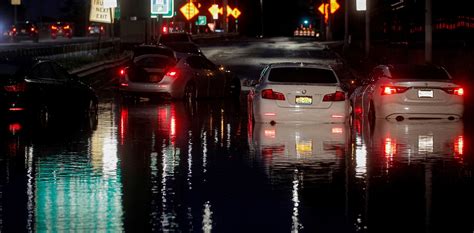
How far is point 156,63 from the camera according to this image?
102ft

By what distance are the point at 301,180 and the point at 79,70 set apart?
3300cm

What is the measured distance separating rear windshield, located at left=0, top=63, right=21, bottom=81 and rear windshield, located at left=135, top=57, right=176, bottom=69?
7.45 meters

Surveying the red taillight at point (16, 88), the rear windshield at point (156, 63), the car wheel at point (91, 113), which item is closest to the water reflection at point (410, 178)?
the car wheel at point (91, 113)

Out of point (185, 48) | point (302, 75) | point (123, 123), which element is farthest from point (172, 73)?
point (185, 48)

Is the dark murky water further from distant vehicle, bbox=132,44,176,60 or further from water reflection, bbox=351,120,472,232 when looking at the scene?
distant vehicle, bbox=132,44,176,60

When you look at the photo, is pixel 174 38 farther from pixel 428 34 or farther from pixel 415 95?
pixel 415 95

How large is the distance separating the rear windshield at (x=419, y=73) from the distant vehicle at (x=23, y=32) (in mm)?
70609

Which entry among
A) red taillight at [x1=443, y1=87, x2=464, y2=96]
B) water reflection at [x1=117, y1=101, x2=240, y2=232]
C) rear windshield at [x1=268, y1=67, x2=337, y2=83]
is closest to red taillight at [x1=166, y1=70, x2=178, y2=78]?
water reflection at [x1=117, y1=101, x2=240, y2=232]

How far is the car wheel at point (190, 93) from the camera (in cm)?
3106

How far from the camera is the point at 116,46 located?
211ft

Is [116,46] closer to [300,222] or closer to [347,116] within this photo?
[347,116]

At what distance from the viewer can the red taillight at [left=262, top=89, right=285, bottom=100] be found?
73.8 ft

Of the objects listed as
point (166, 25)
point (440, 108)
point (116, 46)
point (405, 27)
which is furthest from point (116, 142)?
point (166, 25)

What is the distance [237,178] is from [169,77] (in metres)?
16.5
